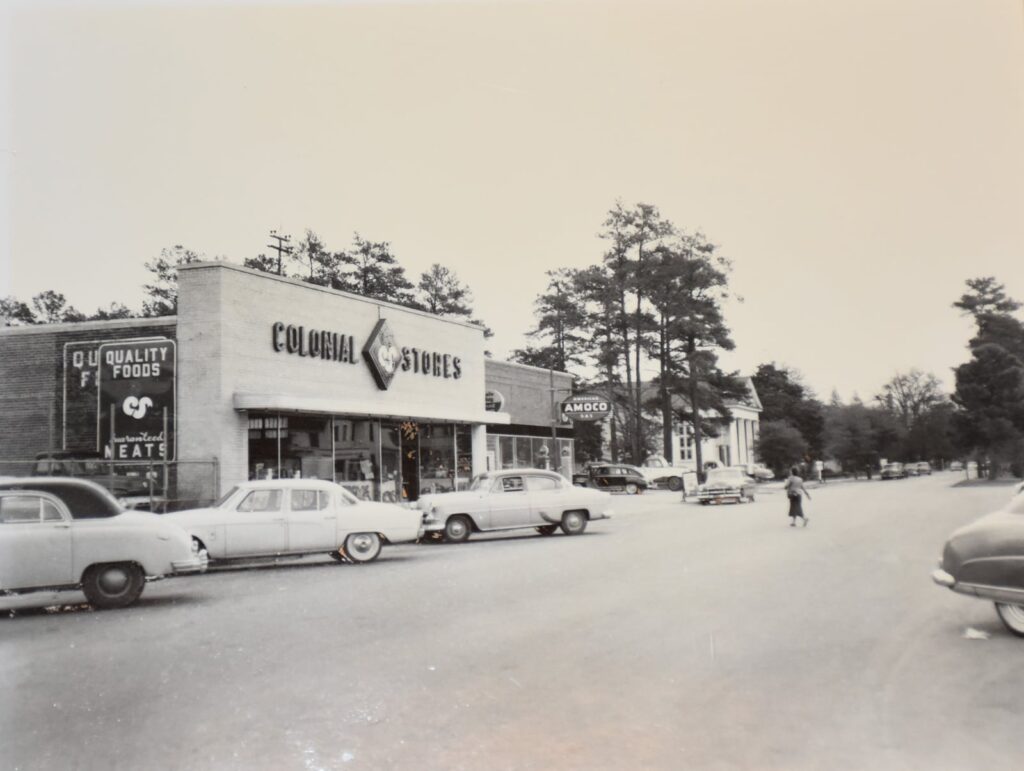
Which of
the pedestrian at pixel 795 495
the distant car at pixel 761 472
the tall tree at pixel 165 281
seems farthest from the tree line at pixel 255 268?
the distant car at pixel 761 472

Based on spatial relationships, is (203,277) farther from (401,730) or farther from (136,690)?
(401,730)

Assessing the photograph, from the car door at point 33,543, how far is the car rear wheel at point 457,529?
810 cm

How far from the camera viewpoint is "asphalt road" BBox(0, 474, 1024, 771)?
4.23m

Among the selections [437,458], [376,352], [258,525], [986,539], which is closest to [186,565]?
[258,525]

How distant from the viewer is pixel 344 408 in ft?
62.3

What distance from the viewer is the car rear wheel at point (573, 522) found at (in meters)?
16.4

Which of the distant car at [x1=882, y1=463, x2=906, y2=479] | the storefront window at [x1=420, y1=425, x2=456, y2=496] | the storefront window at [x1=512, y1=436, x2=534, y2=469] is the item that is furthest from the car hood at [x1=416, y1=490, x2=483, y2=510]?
the storefront window at [x1=512, y1=436, x2=534, y2=469]

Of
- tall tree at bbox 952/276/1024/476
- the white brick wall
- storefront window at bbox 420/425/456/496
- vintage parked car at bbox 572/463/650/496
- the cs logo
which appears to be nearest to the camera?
tall tree at bbox 952/276/1024/476

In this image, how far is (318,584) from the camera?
32.7ft

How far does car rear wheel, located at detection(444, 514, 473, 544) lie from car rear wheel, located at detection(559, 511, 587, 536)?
6.76 ft

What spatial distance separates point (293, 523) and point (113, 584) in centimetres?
392

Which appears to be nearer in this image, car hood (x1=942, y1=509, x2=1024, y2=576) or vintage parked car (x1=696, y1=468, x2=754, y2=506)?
car hood (x1=942, y1=509, x2=1024, y2=576)

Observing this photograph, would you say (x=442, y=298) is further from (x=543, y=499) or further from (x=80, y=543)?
(x=80, y=543)

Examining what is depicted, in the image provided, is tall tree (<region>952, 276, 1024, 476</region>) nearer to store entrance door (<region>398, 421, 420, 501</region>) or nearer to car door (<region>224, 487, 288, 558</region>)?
car door (<region>224, 487, 288, 558</region>)
